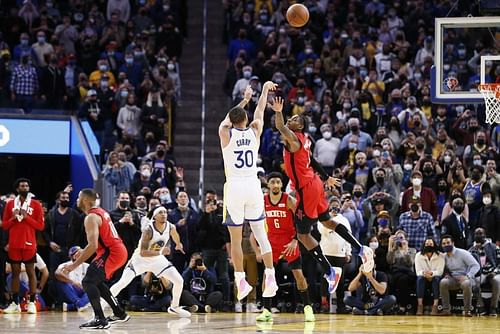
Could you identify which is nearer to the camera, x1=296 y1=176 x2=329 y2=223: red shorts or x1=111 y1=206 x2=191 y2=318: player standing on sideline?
x1=296 y1=176 x2=329 y2=223: red shorts

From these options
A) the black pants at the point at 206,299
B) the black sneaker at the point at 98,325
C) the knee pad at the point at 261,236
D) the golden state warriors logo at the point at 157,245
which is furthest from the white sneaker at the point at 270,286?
the black pants at the point at 206,299

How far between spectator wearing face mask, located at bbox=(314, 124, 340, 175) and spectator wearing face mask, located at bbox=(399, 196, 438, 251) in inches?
121

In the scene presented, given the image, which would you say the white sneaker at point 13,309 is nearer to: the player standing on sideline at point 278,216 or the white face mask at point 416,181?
the player standing on sideline at point 278,216

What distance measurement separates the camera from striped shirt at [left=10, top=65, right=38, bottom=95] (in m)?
23.6

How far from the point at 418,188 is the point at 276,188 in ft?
16.1

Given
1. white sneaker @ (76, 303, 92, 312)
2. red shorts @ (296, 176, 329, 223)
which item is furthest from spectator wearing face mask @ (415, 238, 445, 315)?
white sneaker @ (76, 303, 92, 312)

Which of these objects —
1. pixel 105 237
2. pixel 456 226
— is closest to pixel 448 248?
pixel 456 226

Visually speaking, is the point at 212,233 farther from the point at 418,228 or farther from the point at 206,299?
the point at 418,228

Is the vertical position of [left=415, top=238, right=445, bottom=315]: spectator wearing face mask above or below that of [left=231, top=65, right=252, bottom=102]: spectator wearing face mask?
below

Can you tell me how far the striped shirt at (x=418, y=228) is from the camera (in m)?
19.0

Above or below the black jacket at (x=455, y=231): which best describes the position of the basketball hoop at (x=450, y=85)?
above

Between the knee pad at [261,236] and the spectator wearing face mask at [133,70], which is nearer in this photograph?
the knee pad at [261,236]

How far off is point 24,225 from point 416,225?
22.2ft

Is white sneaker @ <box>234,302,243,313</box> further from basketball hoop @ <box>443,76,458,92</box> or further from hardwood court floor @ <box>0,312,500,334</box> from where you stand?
basketball hoop @ <box>443,76,458,92</box>
